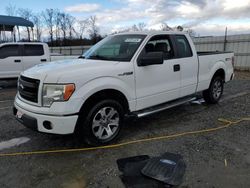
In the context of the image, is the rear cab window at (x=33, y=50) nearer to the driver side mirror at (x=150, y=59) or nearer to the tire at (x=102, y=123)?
the driver side mirror at (x=150, y=59)

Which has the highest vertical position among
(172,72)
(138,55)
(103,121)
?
(138,55)

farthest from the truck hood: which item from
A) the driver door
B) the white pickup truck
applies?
the driver door

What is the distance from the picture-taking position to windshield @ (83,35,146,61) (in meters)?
4.75

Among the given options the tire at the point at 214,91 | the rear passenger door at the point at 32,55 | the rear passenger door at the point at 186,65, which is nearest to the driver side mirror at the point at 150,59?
the rear passenger door at the point at 186,65

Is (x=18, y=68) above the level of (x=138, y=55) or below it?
below

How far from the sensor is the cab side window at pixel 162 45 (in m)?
5.12

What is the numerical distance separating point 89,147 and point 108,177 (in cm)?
96

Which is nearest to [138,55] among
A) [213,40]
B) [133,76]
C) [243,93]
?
[133,76]

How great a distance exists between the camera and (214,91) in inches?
276

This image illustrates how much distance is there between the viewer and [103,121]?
4.28 meters

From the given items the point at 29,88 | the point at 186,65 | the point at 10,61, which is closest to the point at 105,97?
the point at 29,88

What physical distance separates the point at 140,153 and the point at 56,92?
1.58 meters

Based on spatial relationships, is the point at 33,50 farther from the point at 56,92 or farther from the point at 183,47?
the point at 56,92

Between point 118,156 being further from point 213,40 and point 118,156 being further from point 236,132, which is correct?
point 213,40
